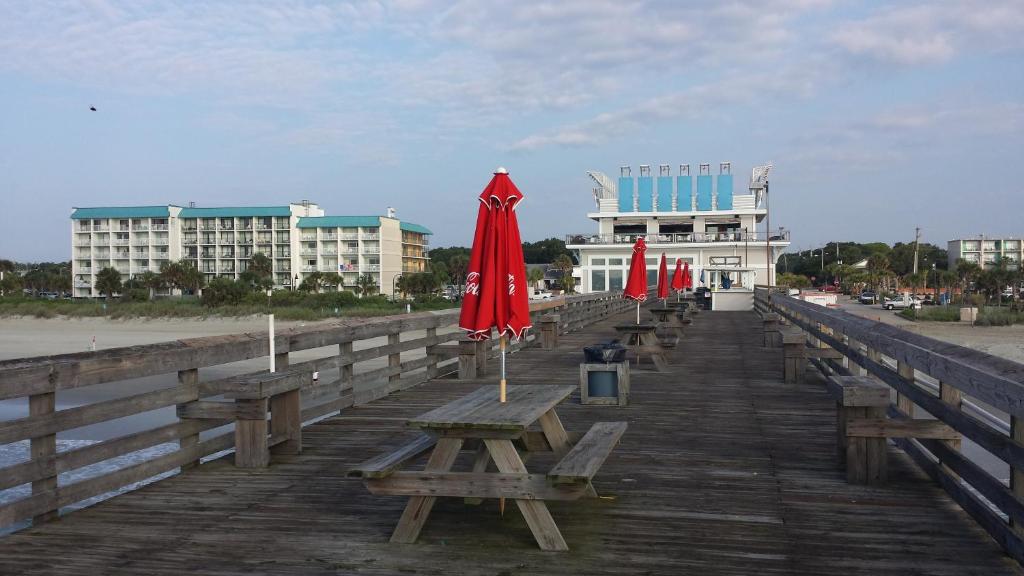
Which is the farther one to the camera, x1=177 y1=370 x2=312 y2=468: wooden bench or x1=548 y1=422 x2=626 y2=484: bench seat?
x1=177 y1=370 x2=312 y2=468: wooden bench

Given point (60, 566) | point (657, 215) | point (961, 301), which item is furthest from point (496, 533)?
point (961, 301)

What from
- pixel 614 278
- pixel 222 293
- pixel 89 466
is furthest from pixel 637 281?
pixel 222 293

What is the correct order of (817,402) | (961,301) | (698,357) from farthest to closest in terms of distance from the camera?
(961,301), (698,357), (817,402)

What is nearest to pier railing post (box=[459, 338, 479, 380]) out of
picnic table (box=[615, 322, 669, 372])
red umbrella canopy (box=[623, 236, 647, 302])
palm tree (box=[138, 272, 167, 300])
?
picnic table (box=[615, 322, 669, 372])

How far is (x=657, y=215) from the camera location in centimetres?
6431

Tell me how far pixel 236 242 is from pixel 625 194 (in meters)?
51.5

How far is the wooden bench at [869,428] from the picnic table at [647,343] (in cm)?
679

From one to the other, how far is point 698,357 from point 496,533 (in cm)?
1060

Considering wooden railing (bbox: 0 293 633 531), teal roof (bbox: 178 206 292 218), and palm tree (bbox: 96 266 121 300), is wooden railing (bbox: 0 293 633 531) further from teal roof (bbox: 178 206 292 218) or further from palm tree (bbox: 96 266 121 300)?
teal roof (bbox: 178 206 292 218)

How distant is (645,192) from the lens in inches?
2591

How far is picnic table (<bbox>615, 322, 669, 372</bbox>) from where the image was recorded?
41.5 ft

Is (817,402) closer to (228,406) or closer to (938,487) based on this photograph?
(938,487)

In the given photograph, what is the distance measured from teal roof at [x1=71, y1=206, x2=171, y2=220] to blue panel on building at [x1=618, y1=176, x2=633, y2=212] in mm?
58169

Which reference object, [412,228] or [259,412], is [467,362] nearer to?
[259,412]
